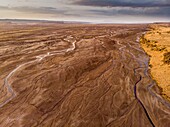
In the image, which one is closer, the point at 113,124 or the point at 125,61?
the point at 113,124

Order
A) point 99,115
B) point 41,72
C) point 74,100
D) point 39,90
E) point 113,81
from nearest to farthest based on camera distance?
1. point 99,115
2. point 74,100
3. point 39,90
4. point 113,81
5. point 41,72

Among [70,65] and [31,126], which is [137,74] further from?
[31,126]

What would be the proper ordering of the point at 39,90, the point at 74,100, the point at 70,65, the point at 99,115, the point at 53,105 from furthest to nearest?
the point at 70,65, the point at 39,90, the point at 74,100, the point at 53,105, the point at 99,115

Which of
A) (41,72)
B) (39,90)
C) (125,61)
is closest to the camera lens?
(39,90)

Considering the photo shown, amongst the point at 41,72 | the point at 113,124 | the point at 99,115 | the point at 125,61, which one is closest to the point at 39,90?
the point at 41,72

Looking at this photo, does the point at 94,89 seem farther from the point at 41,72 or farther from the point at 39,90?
the point at 41,72

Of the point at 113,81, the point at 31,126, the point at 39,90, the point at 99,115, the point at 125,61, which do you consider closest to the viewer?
the point at 31,126

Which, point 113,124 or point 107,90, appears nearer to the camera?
point 113,124

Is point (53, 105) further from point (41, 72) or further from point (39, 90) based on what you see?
point (41, 72)

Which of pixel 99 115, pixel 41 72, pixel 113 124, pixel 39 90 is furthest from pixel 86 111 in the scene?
pixel 41 72
